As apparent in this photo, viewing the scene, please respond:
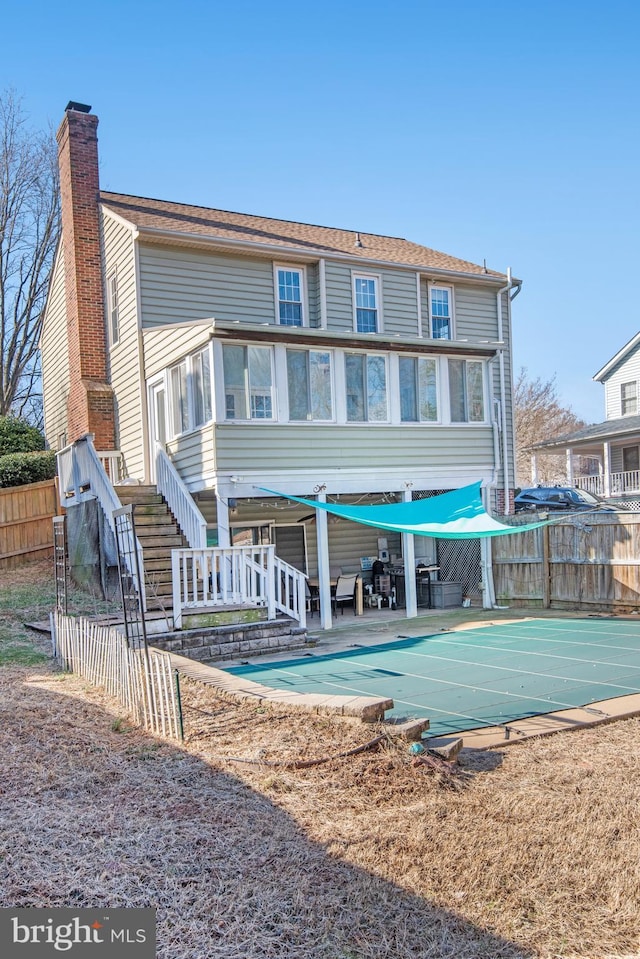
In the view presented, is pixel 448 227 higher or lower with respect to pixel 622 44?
higher

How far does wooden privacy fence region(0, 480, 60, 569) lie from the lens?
17391mm

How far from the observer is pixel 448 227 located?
24922 millimetres

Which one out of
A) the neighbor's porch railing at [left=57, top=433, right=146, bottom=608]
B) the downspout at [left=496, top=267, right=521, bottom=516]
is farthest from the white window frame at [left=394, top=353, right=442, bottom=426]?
the neighbor's porch railing at [left=57, top=433, right=146, bottom=608]

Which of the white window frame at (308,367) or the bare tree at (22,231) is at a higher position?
the bare tree at (22,231)

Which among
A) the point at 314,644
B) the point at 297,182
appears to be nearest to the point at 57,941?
the point at 314,644

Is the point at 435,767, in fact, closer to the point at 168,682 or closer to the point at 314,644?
the point at 168,682

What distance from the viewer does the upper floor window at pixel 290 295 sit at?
16906 millimetres

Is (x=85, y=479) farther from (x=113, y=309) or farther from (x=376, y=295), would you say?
(x=376, y=295)

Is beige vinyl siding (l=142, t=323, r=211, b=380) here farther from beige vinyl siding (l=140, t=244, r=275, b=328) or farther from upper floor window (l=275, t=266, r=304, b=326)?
upper floor window (l=275, t=266, r=304, b=326)

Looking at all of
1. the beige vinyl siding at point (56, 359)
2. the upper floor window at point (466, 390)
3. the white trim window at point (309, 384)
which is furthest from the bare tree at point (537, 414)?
the white trim window at point (309, 384)

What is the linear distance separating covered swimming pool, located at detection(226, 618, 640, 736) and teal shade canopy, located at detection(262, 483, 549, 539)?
1.64m

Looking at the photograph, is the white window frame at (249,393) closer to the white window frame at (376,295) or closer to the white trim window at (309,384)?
the white trim window at (309,384)

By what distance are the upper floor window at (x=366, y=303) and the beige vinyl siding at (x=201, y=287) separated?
2037mm

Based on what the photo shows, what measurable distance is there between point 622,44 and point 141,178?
2405 centimetres
